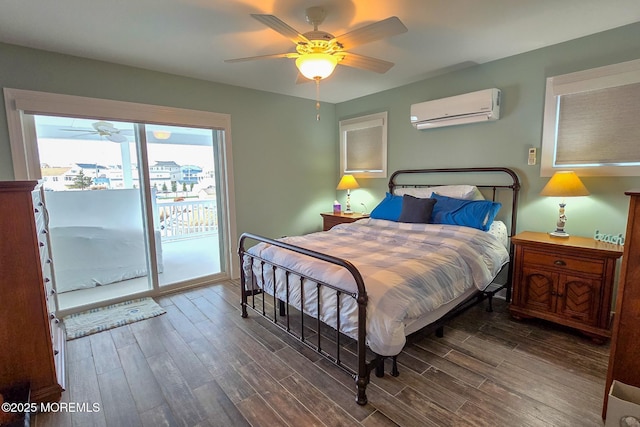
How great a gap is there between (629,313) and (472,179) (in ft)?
7.02

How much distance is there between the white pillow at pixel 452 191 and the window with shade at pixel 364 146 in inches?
32.1

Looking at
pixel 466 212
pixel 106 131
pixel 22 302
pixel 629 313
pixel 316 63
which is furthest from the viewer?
pixel 106 131

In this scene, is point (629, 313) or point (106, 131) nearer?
point (629, 313)

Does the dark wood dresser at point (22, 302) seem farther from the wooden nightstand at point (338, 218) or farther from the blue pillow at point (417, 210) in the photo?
the wooden nightstand at point (338, 218)

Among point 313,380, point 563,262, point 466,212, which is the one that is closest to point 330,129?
point 466,212

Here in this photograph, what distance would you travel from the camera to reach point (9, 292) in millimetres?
1732

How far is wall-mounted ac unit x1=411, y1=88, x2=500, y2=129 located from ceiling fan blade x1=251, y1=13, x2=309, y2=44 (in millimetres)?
2020

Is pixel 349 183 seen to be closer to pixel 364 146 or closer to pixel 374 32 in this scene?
pixel 364 146

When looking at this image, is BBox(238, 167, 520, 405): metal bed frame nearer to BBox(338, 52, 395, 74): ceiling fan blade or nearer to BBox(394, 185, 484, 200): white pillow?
BBox(394, 185, 484, 200): white pillow

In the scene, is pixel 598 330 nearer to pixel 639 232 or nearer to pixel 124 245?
pixel 639 232

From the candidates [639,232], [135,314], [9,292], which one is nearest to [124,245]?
[135,314]

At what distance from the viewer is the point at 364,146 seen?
4.59 m

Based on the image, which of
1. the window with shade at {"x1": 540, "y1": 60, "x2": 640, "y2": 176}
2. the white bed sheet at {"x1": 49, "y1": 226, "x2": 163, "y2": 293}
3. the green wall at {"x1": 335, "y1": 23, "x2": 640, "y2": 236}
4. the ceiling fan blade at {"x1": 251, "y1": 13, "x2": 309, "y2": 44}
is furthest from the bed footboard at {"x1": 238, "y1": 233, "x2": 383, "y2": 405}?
the window with shade at {"x1": 540, "y1": 60, "x2": 640, "y2": 176}

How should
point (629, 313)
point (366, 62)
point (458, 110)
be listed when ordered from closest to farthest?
point (629, 313) → point (366, 62) → point (458, 110)
